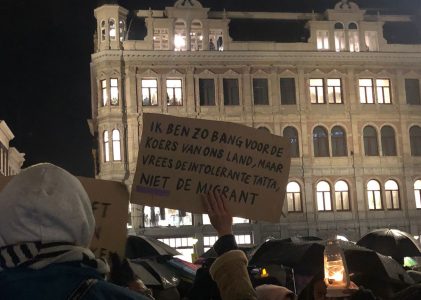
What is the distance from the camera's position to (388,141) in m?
33.2

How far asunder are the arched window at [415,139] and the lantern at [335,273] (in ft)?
97.7

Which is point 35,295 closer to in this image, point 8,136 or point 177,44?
point 177,44

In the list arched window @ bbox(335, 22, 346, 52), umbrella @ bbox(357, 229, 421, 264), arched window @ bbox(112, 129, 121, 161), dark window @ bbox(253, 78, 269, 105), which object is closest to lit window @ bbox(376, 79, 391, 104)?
arched window @ bbox(335, 22, 346, 52)

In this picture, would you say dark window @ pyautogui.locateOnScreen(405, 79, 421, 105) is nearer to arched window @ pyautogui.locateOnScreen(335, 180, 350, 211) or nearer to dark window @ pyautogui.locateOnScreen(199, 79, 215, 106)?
arched window @ pyautogui.locateOnScreen(335, 180, 350, 211)

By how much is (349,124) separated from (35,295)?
31.9m

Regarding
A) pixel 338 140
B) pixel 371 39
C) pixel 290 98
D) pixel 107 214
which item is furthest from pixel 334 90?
pixel 107 214

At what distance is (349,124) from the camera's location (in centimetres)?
3269

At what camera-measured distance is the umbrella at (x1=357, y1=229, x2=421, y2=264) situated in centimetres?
1148

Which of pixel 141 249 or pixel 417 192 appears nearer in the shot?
pixel 141 249

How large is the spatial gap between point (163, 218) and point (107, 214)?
26.9 m

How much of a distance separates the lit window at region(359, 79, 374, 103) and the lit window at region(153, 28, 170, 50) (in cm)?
989

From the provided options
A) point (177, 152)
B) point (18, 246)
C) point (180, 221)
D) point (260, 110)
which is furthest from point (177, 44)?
point (18, 246)

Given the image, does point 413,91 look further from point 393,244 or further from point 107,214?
point 107,214

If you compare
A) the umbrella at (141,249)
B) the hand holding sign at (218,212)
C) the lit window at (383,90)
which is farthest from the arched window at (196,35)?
the hand holding sign at (218,212)
